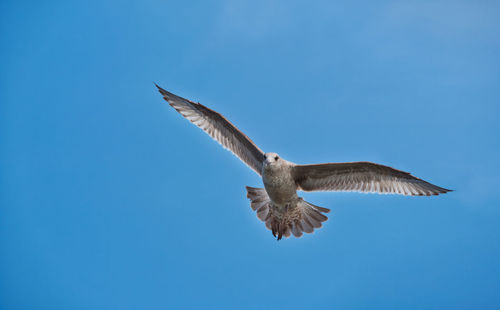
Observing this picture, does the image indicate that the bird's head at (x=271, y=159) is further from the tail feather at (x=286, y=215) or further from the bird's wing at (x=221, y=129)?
the tail feather at (x=286, y=215)

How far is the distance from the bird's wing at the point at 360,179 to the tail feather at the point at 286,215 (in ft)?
1.45

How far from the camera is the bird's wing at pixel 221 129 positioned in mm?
8422

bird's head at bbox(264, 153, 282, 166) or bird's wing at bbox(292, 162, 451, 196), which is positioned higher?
bird's wing at bbox(292, 162, 451, 196)

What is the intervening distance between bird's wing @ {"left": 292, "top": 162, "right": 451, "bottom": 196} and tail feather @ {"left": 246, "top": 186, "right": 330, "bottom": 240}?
1.45 ft

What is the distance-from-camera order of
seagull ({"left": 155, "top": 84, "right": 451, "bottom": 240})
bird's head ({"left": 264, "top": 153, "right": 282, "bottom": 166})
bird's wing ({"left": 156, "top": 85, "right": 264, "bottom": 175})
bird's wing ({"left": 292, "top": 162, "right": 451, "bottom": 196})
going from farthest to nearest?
bird's wing ({"left": 156, "top": 85, "right": 264, "bottom": 175}) → bird's wing ({"left": 292, "top": 162, "right": 451, "bottom": 196}) → seagull ({"left": 155, "top": 84, "right": 451, "bottom": 240}) → bird's head ({"left": 264, "top": 153, "right": 282, "bottom": 166})

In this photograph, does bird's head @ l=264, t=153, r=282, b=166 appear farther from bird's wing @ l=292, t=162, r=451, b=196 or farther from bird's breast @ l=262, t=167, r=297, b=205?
bird's wing @ l=292, t=162, r=451, b=196

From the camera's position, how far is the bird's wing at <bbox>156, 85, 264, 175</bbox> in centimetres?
842

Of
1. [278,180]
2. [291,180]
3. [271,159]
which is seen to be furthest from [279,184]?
[271,159]

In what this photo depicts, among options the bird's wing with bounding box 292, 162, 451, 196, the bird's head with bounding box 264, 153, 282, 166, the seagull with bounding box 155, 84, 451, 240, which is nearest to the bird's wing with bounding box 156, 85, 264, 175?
the seagull with bounding box 155, 84, 451, 240

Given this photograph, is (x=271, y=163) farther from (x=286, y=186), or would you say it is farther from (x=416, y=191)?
(x=416, y=191)

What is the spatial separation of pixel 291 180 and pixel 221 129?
1775 millimetres

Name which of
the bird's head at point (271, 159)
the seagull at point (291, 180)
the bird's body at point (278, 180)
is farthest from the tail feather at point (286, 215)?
the bird's head at point (271, 159)

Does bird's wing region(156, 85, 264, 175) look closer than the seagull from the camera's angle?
No

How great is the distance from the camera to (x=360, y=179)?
8203mm
